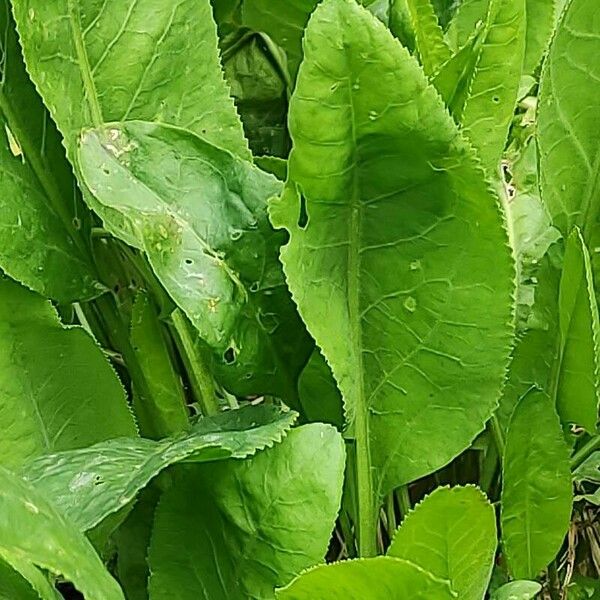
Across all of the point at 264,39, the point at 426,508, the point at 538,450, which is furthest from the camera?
the point at 264,39

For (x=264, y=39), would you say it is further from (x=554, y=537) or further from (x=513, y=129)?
(x=554, y=537)

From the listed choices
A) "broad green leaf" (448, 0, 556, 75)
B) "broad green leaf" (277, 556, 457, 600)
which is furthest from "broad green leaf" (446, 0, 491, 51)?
"broad green leaf" (277, 556, 457, 600)

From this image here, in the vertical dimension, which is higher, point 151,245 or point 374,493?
point 151,245

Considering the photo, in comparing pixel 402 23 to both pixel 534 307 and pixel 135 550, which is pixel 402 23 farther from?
pixel 135 550

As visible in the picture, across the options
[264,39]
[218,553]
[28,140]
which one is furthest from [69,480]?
[264,39]

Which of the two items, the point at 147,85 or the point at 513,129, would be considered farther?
the point at 513,129

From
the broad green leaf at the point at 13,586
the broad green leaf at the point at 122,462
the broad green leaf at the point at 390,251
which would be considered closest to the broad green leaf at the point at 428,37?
the broad green leaf at the point at 390,251

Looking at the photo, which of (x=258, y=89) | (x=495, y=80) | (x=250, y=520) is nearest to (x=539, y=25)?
(x=495, y=80)
